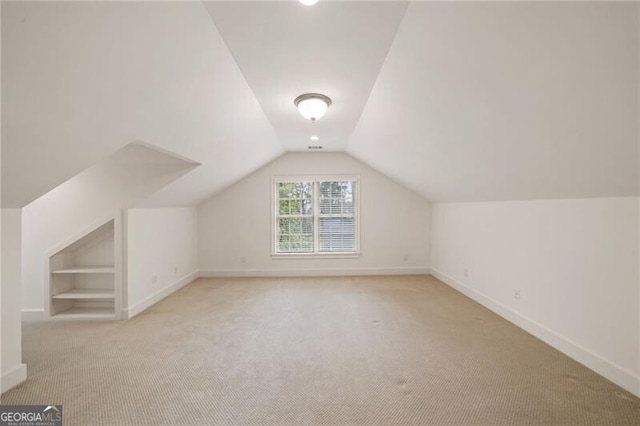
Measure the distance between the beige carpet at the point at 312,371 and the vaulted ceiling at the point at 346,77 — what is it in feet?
4.63

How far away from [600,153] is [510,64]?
0.84 m

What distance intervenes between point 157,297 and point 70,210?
1.55 metres

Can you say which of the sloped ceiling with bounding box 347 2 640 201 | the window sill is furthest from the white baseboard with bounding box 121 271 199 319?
the sloped ceiling with bounding box 347 2 640 201

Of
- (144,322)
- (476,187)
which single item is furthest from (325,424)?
(476,187)

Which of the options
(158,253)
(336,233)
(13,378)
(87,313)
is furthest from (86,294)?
(336,233)

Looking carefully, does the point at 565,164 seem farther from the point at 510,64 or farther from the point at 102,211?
the point at 102,211

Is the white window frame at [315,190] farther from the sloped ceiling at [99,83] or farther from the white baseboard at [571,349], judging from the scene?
the sloped ceiling at [99,83]

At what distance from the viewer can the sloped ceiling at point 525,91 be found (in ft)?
4.46

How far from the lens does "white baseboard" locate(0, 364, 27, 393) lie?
2080 mm

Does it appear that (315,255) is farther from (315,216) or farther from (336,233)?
(315,216)

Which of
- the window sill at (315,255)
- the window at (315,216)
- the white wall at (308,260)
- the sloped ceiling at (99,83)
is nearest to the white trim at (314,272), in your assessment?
the white wall at (308,260)

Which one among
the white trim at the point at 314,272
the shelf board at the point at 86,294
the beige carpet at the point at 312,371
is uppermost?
the shelf board at the point at 86,294

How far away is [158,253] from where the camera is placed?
4336 mm

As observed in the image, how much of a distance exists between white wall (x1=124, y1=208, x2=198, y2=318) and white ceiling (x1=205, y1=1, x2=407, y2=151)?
7.70ft
